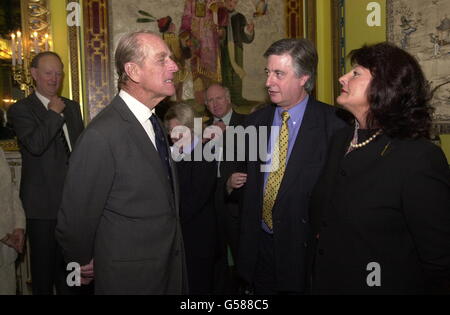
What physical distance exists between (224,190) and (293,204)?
0.72 m

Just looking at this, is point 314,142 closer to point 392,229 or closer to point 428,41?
point 392,229

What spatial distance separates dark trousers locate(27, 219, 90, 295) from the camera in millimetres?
3477

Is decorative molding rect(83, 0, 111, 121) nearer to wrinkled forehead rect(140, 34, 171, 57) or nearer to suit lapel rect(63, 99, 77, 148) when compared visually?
suit lapel rect(63, 99, 77, 148)

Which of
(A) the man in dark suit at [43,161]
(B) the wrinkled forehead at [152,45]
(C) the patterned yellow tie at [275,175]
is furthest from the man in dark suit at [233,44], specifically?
(B) the wrinkled forehead at [152,45]

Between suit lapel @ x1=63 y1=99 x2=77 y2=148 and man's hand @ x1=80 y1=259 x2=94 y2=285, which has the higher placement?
suit lapel @ x1=63 y1=99 x2=77 y2=148

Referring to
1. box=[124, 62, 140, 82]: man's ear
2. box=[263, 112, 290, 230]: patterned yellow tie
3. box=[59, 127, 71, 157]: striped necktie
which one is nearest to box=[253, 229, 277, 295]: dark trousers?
box=[263, 112, 290, 230]: patterned yellow tie

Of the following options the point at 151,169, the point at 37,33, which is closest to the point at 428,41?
the point at 151,169

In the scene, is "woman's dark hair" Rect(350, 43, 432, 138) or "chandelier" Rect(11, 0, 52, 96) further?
"chandelier" Rect(11, 0, 52, 96)

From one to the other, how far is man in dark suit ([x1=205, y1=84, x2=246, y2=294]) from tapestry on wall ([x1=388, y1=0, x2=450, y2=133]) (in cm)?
170

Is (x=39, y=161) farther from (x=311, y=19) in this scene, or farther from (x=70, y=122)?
(x=311, y=19)

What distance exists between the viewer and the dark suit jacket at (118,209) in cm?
178

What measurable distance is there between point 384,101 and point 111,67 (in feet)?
11.9

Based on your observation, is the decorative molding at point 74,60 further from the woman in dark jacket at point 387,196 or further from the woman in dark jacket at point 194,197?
the woman in dark jacket at point 387,196

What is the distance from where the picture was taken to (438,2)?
3.53 m
